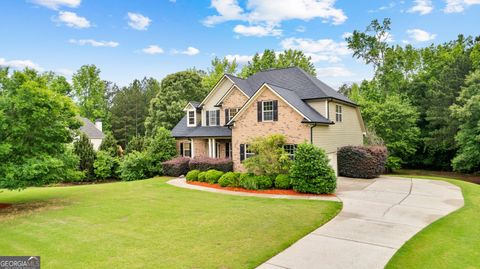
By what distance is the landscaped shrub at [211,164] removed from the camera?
67.5ft

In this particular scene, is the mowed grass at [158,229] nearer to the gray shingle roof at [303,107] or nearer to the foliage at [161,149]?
the gray shingle roof at [303,107]

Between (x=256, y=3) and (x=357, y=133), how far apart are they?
1420 centimetres

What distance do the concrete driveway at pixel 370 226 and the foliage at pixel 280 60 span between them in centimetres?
3046

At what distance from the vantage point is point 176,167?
74.8ft

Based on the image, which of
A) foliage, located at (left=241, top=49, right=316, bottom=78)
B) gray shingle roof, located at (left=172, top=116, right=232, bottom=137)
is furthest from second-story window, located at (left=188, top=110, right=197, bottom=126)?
foliage, located at (left=241, top=49, right=316, bottom=78)

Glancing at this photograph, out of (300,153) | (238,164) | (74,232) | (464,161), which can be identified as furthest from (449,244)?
(464,161)

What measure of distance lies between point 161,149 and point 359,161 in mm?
16380

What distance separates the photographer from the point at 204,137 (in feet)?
77.8

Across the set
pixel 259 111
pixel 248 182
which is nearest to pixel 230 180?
pixel 248 182

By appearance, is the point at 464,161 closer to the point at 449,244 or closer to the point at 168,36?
the point at 449,244

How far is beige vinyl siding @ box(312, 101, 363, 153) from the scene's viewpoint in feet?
60.9

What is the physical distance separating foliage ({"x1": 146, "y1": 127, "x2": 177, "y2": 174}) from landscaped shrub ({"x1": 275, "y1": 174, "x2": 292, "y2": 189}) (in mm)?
12758

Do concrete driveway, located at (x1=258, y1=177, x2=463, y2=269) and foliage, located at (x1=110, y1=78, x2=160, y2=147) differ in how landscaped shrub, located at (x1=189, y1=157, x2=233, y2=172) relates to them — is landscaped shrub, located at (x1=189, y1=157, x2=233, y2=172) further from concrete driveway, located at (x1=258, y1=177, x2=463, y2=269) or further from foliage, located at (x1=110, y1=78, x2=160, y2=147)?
foliage, located at (x1=110, y1=78, x2=160, y2=147)

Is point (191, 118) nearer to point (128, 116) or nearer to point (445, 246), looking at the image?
point (445, 246)
